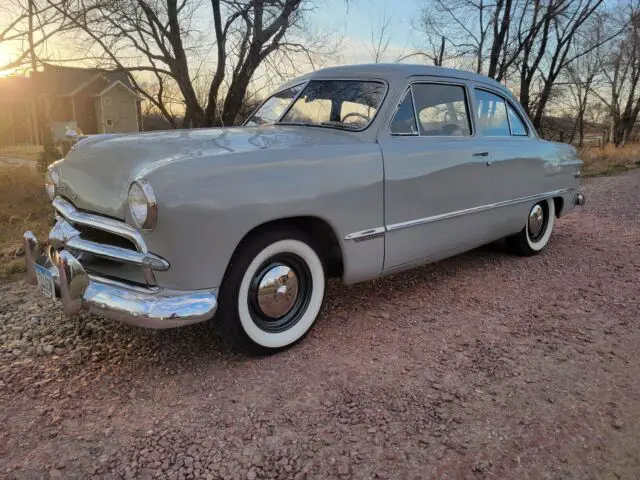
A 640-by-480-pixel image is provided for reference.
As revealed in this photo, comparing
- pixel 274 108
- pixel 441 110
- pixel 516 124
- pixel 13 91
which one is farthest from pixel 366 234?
pixel 13 91

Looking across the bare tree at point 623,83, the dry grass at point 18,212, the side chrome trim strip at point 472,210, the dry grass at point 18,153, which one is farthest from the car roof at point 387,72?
the bare tree at point 623,83

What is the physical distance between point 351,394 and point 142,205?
1410mm

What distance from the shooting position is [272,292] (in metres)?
2.84

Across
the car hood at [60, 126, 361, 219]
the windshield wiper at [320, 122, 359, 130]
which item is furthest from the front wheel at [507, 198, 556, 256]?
the car hood at [60, 126, 361, 219]

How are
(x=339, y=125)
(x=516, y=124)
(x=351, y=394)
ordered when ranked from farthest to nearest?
1. (x=516, y=124)
2. (x=339, y=125)
3. (x=351, y=394)

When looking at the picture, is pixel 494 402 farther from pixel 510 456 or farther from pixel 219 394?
pixel 219 394

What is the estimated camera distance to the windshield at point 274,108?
13.4 feet

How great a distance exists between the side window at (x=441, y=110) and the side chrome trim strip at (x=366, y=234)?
890mm

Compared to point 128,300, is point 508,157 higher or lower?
higher

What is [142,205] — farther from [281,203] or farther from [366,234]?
[366,234]

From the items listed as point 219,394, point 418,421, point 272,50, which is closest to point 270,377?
point 219,394

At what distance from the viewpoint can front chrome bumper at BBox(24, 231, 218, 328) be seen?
7.91 feet

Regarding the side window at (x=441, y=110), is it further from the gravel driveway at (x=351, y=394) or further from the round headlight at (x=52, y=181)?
the round headlight at (x=52, y=181)

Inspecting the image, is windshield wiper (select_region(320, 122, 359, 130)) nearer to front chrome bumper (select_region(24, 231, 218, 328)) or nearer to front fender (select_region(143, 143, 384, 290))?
front fender (select_region(143, 143, 384, 290))
